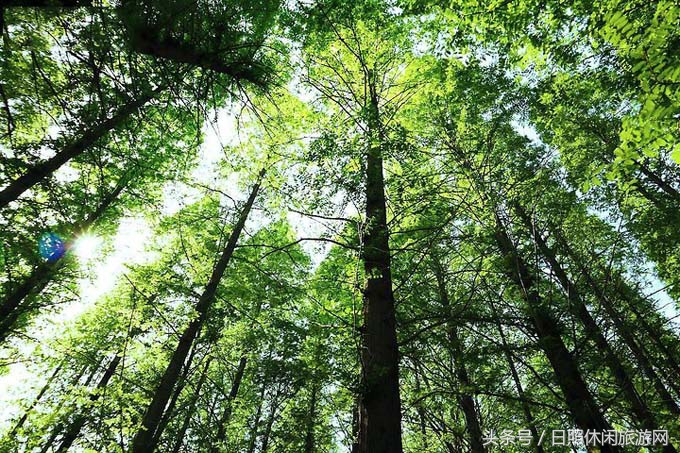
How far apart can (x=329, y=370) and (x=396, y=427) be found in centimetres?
129

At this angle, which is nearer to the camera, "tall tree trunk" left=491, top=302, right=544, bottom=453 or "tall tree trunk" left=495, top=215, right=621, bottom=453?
"tall tree trunk" left=491, top=302, right=544, bottom=453

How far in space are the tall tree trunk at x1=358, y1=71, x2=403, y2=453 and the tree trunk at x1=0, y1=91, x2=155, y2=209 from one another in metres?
2.52

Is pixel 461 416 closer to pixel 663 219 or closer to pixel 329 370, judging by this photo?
pixel 663 219

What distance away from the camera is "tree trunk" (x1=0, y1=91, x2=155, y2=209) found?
9.93ft

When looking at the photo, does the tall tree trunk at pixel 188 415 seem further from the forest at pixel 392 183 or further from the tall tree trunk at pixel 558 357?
the tall tree trunk at pixel 558 357

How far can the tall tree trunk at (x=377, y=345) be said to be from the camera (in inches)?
124

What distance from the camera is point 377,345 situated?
12.0 feet

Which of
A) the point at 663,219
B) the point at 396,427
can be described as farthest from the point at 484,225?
the point at 663,219

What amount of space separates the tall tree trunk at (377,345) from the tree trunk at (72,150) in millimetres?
2521

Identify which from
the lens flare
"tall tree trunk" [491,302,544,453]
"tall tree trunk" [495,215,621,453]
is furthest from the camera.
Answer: the lens flare

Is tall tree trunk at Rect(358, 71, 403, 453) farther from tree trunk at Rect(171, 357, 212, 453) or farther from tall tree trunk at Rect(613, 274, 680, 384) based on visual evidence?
tree trunk at Rect(171, 357, 212, 453)

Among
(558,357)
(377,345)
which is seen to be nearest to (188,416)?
(377,345)

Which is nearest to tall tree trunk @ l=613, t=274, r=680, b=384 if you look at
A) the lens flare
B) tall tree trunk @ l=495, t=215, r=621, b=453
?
tall tree trunk @ l=495, t=215, r=621, b=453

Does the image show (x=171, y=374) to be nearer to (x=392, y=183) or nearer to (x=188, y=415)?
(x=188, y=415)
